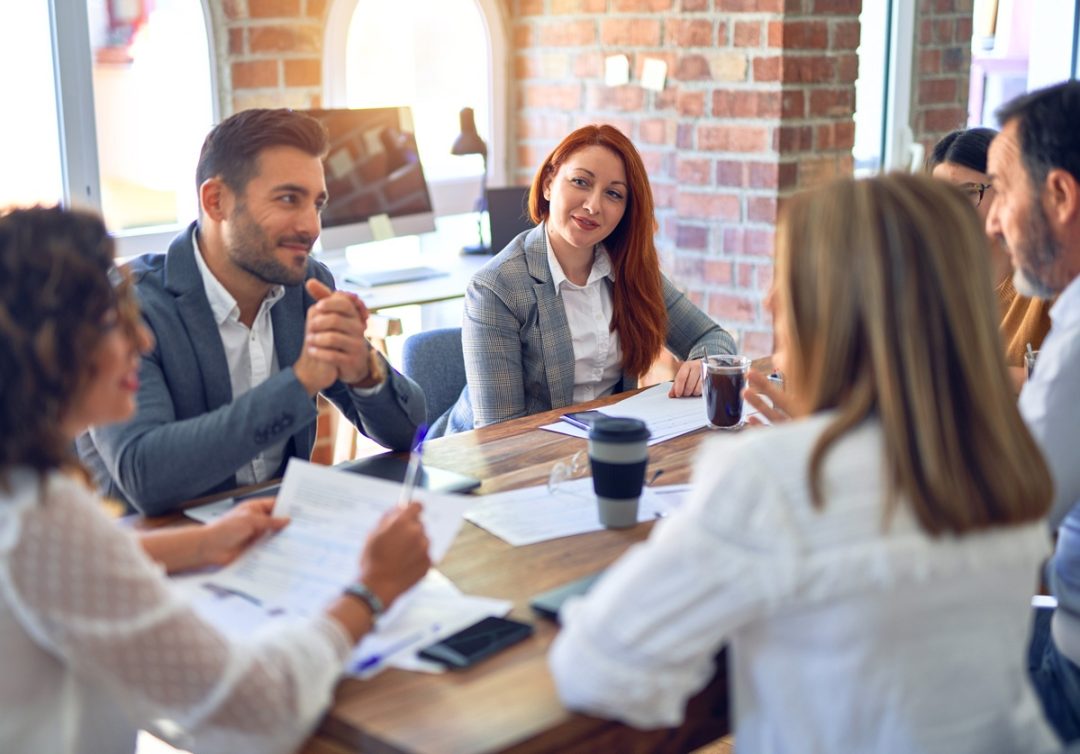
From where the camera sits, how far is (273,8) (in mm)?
3518

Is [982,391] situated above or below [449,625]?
above

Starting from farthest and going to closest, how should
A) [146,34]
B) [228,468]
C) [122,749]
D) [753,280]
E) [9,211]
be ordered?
[753,280], [146,34], [228,468], [122,749], [9,211]

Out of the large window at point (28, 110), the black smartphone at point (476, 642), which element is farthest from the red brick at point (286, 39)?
the black smartphone at point (476, 642)

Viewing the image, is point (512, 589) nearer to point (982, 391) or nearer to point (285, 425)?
point (285, 425)

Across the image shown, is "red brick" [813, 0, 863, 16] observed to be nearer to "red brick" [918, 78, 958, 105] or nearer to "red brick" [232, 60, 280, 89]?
"red brick" [918, 78, 958, 105]

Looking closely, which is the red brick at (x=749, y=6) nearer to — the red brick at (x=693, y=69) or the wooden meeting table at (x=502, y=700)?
the red brick at (x=693, y=69)

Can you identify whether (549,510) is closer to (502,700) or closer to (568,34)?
(502,700)

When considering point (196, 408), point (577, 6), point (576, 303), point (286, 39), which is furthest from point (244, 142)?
point (577, 6)

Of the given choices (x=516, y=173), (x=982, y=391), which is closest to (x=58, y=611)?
(x=982, y=391)

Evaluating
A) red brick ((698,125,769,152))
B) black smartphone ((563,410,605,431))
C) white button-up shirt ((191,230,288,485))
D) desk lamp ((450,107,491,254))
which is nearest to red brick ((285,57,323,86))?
desk lamp ((450,107,491,254))

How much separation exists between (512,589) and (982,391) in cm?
59

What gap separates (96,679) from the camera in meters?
1.10

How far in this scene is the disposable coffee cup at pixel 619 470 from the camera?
166cm

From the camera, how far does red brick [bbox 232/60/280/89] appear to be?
11.4 ft
